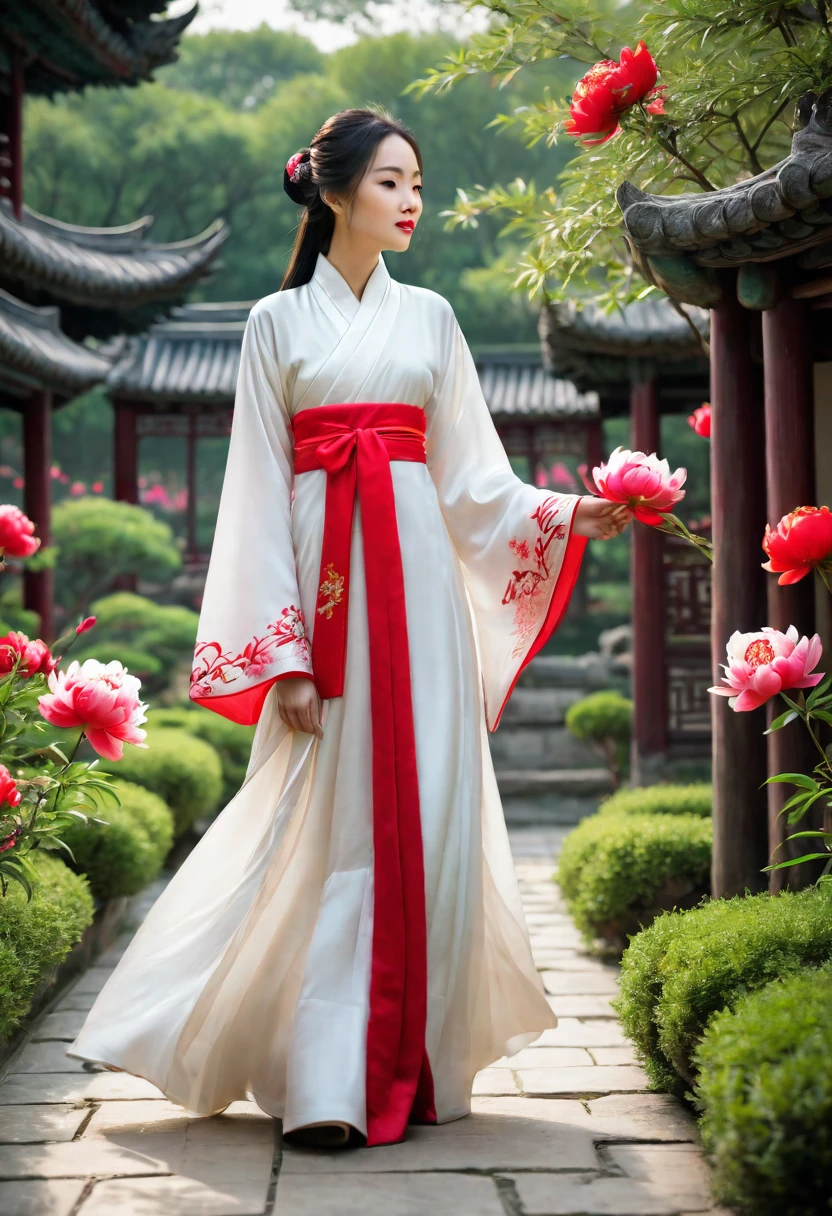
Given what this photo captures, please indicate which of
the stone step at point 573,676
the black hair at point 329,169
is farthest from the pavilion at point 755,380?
the stone step at point 573,676

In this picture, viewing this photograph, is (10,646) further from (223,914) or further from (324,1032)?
(324,1032)

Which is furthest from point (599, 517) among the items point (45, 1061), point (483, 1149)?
point (45, 1061)

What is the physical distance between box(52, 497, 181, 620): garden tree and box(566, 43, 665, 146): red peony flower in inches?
312

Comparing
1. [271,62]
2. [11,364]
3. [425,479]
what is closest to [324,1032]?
[425,479]

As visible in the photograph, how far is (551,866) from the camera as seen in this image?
834 cm

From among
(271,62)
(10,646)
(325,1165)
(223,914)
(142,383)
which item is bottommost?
(325,1165)

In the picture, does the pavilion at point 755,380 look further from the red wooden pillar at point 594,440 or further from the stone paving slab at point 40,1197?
the red wooden pillar at point 594,440

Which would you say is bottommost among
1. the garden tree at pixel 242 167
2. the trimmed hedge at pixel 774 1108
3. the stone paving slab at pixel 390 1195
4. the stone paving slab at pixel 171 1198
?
the stone paving slab at pixel 171 1198

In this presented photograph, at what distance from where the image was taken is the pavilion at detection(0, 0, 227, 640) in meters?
8.09

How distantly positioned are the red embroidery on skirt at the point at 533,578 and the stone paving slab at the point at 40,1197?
157 centimetres

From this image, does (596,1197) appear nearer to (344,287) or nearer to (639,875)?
(344,287)

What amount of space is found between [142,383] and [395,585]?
12.4m

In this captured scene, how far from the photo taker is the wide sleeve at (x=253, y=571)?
10.3 feet

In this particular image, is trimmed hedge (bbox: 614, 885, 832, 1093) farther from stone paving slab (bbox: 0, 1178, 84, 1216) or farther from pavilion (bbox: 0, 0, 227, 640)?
pavilion (bbox: 0, 0, 227, 640)
